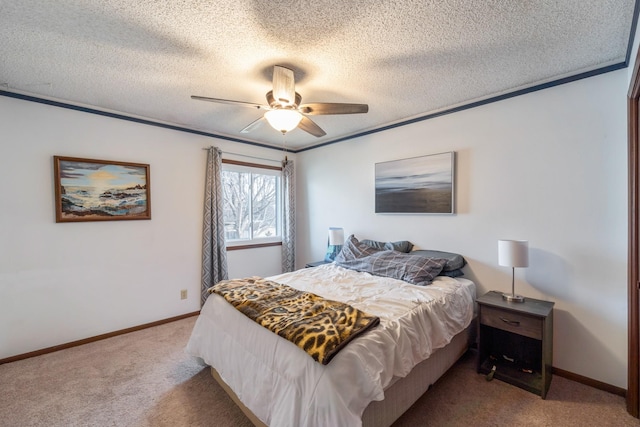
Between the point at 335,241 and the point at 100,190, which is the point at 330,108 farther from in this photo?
the point at 100,190

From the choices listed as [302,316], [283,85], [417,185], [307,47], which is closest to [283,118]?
[283,85]

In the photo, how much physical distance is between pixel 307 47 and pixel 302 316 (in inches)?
71.3

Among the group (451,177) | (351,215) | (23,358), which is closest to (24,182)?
(23,358)

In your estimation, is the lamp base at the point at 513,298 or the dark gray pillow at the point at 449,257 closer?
the lamp base at the point at 513,298

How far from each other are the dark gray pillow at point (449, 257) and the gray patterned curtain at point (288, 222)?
2.25 metres

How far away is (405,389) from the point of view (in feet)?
5.94

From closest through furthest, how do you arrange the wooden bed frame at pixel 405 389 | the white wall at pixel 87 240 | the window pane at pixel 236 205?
the wooden bed frame at pixel 405 389, the white wall at pixel 87 240, the window pane at pixel 236 205

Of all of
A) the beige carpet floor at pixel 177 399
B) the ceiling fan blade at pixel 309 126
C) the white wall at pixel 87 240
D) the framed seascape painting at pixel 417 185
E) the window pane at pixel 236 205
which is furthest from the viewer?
the window pane at pixel 236 205

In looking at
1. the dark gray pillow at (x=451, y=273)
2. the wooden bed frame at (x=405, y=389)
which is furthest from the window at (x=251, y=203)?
the dark gray pillow at (x=451, y=273)

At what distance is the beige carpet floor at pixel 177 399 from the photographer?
188 centimetres

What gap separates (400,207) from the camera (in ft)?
11.3

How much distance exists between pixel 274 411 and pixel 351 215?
2.88 m

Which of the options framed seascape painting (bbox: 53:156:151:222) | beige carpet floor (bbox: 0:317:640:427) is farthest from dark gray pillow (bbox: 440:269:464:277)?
framed seascape painting (bbox: 53:156:151:222)

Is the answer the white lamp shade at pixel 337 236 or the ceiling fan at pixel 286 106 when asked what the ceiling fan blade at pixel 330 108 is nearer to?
the ceiling fan at pixel 286 106
